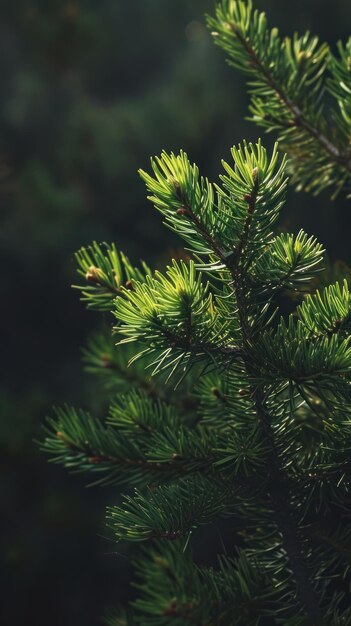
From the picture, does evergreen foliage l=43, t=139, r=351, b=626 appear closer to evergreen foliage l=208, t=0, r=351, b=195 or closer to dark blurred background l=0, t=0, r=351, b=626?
evergreen foliage l=208, t=0, r=351, b=195

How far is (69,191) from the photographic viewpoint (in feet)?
5.01

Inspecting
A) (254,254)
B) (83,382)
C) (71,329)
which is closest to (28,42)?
(71,329)

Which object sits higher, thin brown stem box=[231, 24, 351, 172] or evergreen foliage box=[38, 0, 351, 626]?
thin brown stem box=[231, 24, 351, 172]

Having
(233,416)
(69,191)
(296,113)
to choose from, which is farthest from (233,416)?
(69,191)

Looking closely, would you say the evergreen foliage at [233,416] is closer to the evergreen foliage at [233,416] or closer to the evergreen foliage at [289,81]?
the evergreen foliage at [233,416]

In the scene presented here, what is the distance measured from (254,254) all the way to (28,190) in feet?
3.93

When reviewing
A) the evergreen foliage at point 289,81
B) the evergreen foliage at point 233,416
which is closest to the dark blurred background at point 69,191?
the evergreen foliage at point 289,81

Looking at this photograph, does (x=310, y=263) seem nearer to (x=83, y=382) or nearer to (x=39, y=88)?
(x=83, y=382)

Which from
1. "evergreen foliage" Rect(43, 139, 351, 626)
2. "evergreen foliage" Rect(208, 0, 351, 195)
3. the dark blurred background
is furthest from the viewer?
the dark blurred background

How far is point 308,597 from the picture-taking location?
0.42m

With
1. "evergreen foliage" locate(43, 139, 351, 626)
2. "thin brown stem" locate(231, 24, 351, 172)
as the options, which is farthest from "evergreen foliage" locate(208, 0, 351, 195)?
"evergreen foliage" locate(43, 139, 351, 626)

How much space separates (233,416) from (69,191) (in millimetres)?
1131

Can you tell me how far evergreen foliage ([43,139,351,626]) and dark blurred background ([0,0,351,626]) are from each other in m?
0.66

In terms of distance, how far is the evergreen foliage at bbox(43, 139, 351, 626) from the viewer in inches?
15.1
